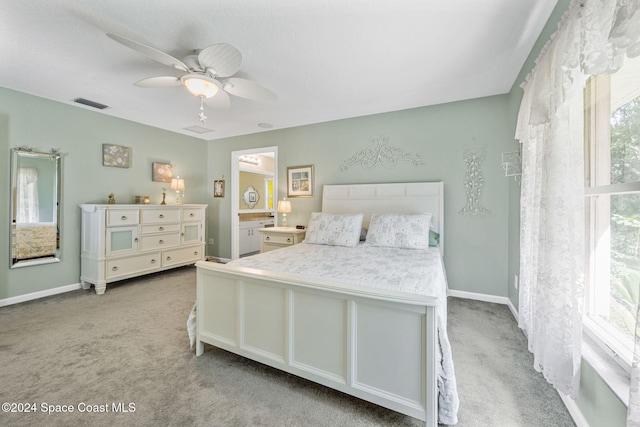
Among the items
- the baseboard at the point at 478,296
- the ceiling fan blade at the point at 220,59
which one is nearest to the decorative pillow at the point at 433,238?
the baseboard at the point at 478,296

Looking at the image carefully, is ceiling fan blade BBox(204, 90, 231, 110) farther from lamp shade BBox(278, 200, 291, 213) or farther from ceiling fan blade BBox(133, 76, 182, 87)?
lamp shade BBox(278, 200, 291, 213)

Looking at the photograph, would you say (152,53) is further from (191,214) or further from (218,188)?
(218,188)

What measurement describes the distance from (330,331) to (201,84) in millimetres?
2100

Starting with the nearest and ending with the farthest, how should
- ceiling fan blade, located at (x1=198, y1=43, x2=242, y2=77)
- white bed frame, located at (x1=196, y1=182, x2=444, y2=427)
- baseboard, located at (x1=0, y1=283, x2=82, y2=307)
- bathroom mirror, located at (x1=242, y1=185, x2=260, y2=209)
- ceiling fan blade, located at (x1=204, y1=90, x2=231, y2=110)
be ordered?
white bed frame, located at (x1=196, y1=182, x2=444, y2=427) → ceiling fan blade, located at (x1=198, y1=43, x2=242, y2=77) → ceiling fan blade, located at (x1=204, y1=90, x2=231, y2=110) → baseboard, located at (x1=0, y1=283, x2=82, y2=307) → bathroom mirror, located at (x1=242, y1=185, x2=260, y2=209)

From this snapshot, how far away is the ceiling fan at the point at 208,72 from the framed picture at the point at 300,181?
1.83m

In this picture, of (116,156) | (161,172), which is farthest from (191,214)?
(116,156)

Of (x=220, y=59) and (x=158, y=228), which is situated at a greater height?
(x=220, y=59)

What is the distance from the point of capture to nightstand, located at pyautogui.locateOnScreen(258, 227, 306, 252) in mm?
3682

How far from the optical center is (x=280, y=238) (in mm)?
3783

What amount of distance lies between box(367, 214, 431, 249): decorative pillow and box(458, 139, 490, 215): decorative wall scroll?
24.8 inches

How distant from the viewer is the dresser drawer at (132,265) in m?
3.37

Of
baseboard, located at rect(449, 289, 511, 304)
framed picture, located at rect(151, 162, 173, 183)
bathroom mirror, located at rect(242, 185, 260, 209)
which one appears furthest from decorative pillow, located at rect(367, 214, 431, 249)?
bathroom mirror, located at rect(242, 185, 260, 209)

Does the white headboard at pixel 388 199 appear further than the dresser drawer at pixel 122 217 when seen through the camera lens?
No

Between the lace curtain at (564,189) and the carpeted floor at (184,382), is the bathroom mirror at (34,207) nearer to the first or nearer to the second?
the carpeted floor at (184,382)
